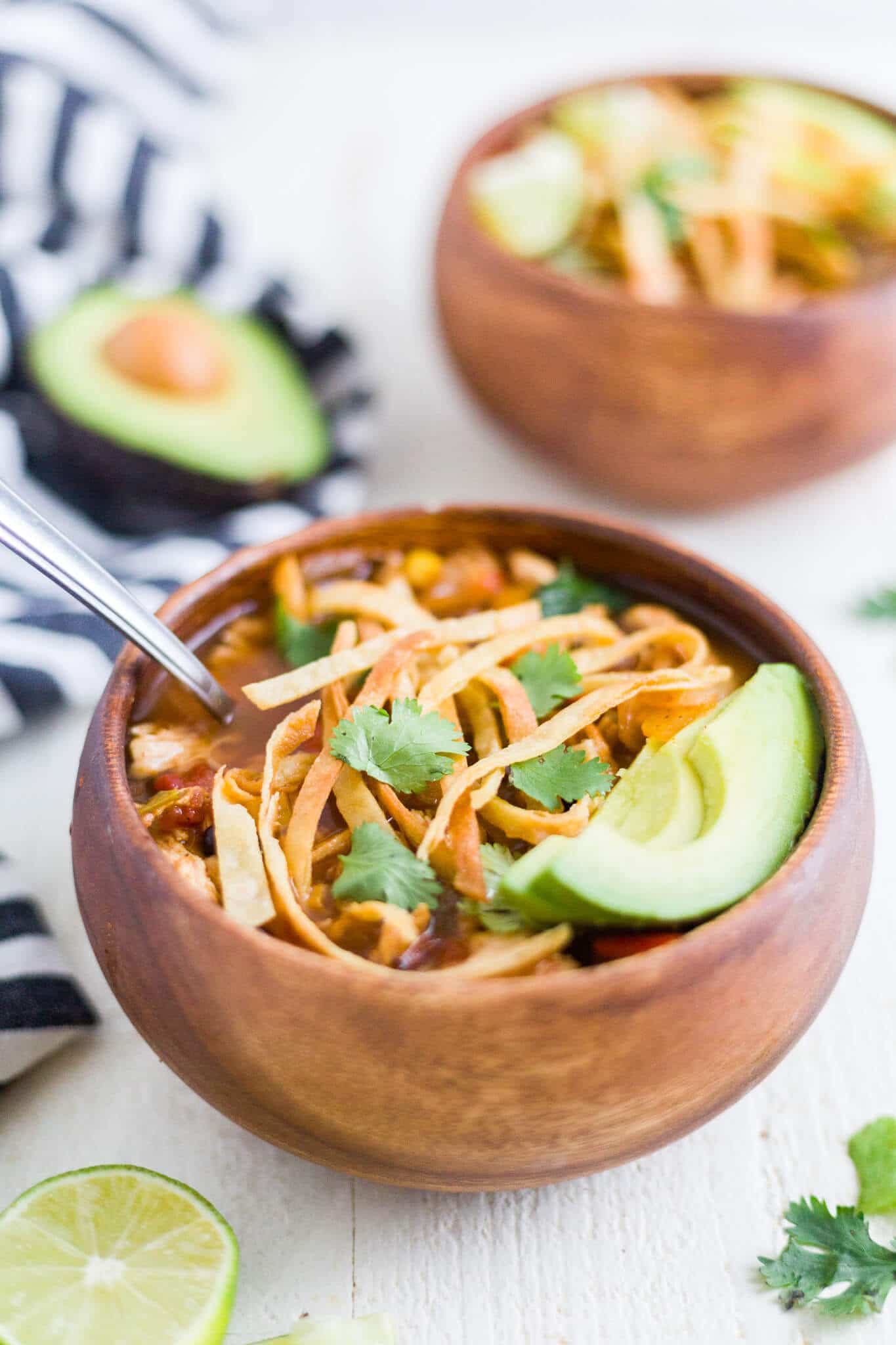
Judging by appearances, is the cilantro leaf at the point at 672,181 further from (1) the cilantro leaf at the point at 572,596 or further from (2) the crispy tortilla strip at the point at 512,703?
(2) the crispy tortilla strip at the point at 512,703

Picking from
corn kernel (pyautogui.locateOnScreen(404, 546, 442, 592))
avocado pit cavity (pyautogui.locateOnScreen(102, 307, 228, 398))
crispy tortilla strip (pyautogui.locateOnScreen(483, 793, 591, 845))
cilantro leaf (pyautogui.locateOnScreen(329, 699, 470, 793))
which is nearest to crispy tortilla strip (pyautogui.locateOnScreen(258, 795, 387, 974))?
cilantro leaf (pyautogui.locateOnScreen(329, 699, 470, 793))

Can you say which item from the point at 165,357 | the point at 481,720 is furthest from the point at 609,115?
the point at 481,720

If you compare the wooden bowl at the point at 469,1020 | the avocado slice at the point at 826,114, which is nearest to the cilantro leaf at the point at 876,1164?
the wooden bowl at the point at 469,1020

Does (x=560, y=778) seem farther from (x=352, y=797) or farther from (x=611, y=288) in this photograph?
(x=611, y=288)

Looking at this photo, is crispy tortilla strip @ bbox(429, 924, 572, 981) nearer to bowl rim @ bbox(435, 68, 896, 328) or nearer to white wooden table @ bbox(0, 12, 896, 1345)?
white wooden table @ bbox(0, 12, 896, 1345)

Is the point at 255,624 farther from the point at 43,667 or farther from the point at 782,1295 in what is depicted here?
the point at 782,1295

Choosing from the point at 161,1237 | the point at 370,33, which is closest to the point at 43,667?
the point at 161,1237
